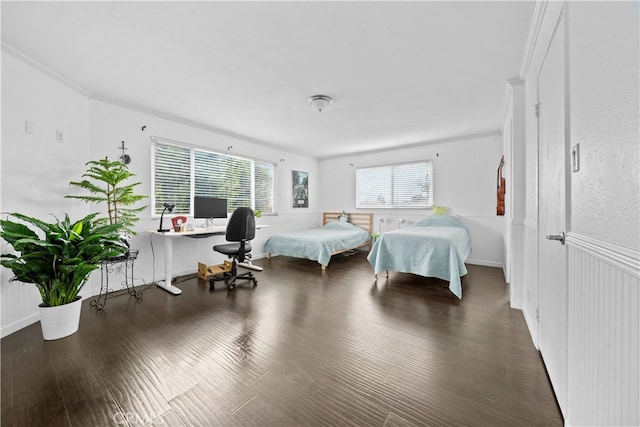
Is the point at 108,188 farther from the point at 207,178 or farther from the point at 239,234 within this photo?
the point at 239,234

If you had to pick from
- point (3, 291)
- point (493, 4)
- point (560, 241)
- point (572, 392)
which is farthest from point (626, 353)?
point (3, 291)

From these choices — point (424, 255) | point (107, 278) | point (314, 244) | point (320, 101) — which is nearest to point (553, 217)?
point (424, 255)

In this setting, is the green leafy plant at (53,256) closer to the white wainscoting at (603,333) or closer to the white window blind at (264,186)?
the white wainscoting at (603,333)

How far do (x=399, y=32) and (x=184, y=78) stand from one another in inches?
84.2

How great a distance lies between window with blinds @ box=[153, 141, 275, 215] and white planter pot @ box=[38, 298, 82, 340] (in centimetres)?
176

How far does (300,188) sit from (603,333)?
5.67 m

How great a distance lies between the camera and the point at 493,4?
1.69m

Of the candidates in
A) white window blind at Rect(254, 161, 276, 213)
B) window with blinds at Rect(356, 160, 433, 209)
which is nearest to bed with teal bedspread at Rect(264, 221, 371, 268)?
white window blind at Rect(254, 161, 276, 213)

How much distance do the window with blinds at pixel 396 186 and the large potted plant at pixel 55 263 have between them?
4.96 m

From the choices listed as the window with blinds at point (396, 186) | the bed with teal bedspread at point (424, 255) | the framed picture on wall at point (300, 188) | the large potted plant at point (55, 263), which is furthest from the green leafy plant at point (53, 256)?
the window with blinds at point (396, 186)

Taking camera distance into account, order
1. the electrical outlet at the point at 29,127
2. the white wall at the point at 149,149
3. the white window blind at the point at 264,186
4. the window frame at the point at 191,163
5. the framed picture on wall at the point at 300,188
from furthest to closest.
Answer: the framed picture on wall at the point at 300,188
the white window blind at the point at 264,186
the window frame at the point at 191,163
the white wall at the point at 149,149
the electrical outlet at the point at 29,127

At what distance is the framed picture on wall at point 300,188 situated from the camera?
19.9 feet

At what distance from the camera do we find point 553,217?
57.8 inches

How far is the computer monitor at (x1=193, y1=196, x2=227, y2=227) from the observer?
3814 mm
